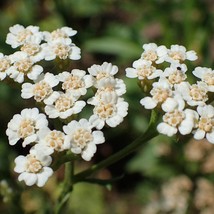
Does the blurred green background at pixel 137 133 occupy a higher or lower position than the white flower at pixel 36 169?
lower

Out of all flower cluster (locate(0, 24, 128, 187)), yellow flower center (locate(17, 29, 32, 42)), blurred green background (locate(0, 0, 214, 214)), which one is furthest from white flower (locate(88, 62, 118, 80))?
blurred green background (locate(0, 0, 214, 214))

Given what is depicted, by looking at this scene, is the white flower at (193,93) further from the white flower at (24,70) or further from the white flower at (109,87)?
the white flower at (24,70)

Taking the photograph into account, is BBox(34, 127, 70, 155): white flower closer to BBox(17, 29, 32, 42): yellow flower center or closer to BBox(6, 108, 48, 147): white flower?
BBox(6, 108, 48, 147): white flower

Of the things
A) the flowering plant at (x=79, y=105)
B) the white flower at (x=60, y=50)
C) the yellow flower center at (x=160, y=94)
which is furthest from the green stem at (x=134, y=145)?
the white flower at (x=60, y=50)

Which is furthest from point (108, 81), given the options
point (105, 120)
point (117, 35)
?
point (117, 35)

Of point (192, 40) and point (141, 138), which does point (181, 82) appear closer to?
point (141, 138)

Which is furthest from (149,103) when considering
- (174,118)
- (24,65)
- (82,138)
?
(24,65)

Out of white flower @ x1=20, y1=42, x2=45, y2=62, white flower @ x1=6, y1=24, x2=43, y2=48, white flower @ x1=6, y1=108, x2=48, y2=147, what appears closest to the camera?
white flower @ x1=6, y1=108, x2=48, y2=147
